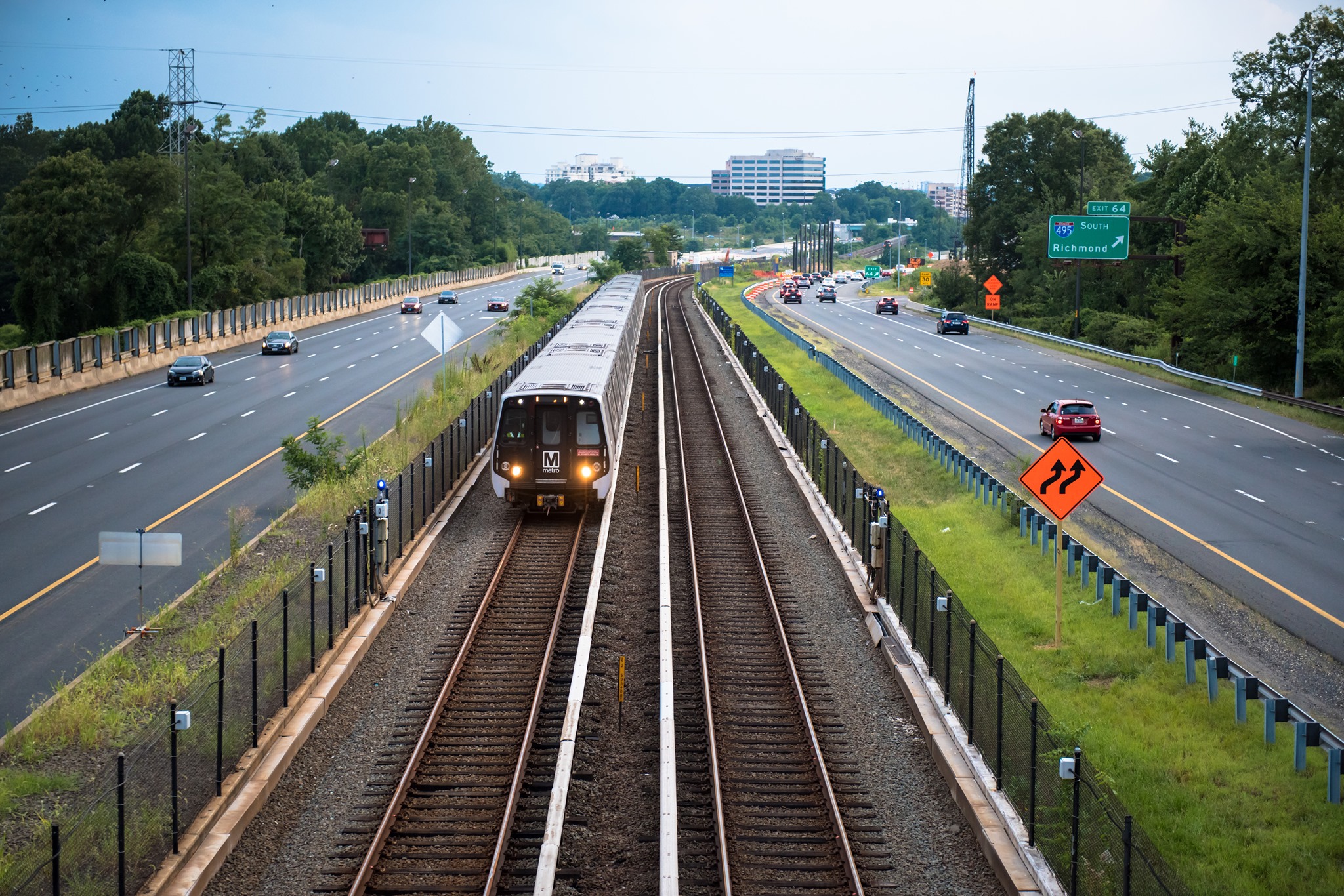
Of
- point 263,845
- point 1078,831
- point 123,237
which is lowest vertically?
point 263,845

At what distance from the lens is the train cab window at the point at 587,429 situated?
2552 cm

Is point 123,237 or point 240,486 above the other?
point 123,237

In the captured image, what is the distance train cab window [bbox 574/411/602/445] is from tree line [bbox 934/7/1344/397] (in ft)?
104

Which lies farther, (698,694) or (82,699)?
(698,694)

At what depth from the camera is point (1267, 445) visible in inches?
1505

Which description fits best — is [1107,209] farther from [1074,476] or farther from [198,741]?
[198,741]

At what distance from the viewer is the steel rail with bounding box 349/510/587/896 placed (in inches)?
444

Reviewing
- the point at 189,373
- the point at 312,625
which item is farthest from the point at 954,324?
the point at 312,625

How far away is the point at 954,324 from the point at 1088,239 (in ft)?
56.0

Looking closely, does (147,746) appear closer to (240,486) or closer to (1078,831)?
(1078,831)

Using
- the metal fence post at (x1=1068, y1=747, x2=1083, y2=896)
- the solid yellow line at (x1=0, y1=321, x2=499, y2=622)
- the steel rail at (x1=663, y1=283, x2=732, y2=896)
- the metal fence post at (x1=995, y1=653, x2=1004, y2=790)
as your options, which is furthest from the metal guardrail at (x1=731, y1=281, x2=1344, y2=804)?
the solid yellow line at (x1=0, y1=321, x2=499, y2=622)

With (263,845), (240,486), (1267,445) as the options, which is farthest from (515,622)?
(1267,445)

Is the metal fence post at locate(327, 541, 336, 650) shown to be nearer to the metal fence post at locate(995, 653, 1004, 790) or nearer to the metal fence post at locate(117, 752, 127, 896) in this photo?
the metal fence post at locate(117, 752, 127, 896)

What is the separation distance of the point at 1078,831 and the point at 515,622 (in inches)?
418
